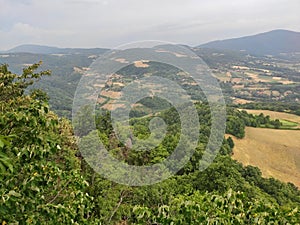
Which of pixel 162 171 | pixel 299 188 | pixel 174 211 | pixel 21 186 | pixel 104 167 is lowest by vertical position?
pixel 299 188

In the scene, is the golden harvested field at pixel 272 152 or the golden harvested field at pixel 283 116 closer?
the golden harvested field at pixel 272 152

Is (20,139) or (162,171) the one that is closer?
(20,139)

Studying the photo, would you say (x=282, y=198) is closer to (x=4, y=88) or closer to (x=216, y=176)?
(x=216, y=176)

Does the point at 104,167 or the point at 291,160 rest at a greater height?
the point at 104,167

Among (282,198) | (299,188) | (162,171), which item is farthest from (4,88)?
(299,188)

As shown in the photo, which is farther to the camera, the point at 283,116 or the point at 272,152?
the point at 283,116

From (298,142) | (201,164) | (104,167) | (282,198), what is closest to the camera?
(104,167)

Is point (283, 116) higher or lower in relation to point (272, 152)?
higher

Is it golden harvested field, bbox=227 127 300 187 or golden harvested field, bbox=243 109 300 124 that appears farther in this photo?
golden harvested field, bbox=243 109 300 124
